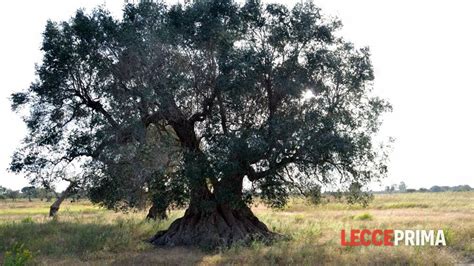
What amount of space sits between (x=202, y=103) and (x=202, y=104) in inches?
2.0

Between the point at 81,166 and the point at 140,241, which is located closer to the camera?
the point at 81,166

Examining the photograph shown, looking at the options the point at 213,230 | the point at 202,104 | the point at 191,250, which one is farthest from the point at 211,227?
the point at 202,104

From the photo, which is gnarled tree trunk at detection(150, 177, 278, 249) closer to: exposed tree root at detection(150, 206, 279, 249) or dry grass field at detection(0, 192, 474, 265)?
exposed tree root at detection(150, 206, 279, 249)

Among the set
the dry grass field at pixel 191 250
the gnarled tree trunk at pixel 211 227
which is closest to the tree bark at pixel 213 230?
the gnarled tree trunk at pixel 211 227

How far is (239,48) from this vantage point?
67.4 ft

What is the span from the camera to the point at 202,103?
22234mm

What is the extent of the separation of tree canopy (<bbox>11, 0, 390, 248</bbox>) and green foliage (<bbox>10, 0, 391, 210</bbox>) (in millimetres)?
59

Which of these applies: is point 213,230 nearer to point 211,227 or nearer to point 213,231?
point 213,231

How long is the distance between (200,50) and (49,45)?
7.69 m

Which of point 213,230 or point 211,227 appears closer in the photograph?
point 213,230

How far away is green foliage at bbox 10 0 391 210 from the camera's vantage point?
766 inches

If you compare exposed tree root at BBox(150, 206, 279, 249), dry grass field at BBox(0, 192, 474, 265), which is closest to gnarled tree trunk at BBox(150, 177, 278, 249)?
exposed tree root at BBox(150, 206, 279, 249)

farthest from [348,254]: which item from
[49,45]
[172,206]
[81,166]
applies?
[49,45]

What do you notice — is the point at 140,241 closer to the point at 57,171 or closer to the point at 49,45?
the point at 57,171
